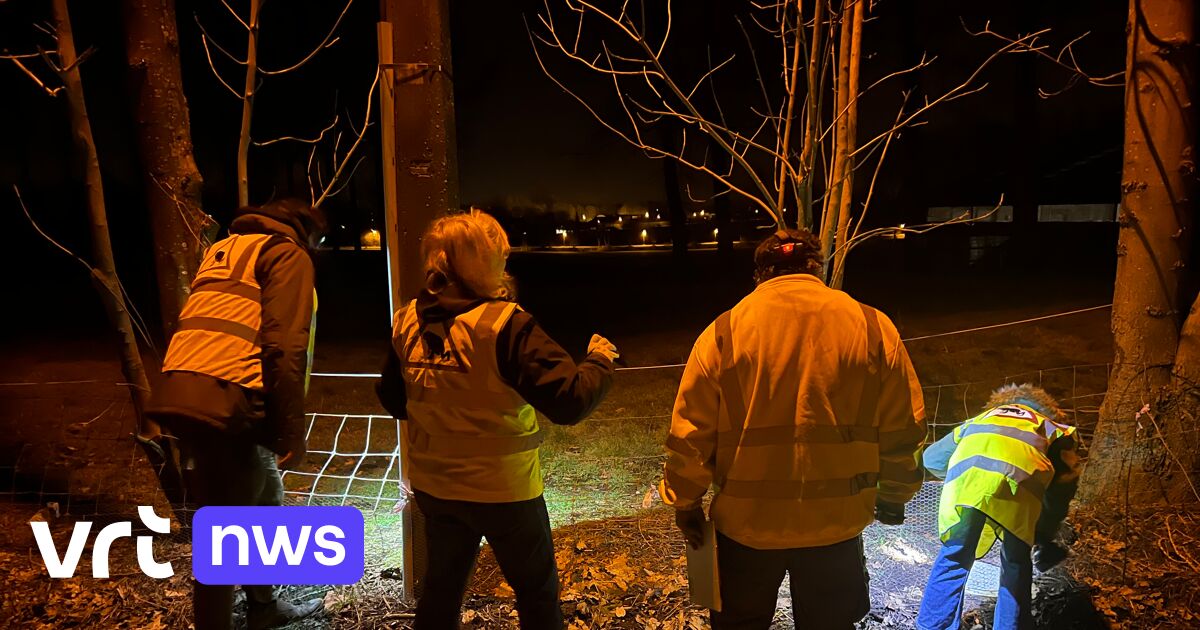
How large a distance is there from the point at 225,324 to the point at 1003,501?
110 inches

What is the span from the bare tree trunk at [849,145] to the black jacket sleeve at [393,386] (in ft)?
6.99

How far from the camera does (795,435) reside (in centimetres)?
195

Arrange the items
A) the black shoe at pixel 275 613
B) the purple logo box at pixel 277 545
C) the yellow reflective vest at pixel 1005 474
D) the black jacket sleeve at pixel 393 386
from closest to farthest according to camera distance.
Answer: the black jacket sleeve at pixel 393 386
the purple logo box at pixel 277 545
the yellow reflective vest at pixel 1005 474
the black shoe at pixel 275 613

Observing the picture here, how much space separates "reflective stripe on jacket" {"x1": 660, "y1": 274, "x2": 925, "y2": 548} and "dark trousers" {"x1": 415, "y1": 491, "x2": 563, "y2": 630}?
0.48m

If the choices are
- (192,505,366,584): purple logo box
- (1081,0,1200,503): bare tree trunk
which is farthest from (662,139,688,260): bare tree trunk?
(192,505,366,584): purple logo box

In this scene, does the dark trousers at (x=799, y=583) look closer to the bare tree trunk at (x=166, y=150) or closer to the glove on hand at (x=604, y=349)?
the glove on hand at (x=604, y=349)

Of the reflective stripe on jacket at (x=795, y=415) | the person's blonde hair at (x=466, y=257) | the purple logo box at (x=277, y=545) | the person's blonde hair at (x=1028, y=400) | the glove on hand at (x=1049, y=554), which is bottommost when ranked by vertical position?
the glove on hand at (x=1049, y=554)

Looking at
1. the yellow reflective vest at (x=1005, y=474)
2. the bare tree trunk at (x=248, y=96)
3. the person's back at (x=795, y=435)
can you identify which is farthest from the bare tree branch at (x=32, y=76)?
the yellow reflective vest at (x=1005, y=474)

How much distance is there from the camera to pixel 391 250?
2.82 m

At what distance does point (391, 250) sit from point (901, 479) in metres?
2.03

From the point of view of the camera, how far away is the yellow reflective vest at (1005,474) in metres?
2.56

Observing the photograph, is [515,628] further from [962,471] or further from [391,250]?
[962,471]

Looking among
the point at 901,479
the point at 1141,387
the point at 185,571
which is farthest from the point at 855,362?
the point at 185,571

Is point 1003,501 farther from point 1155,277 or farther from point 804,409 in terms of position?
point 1155,277
